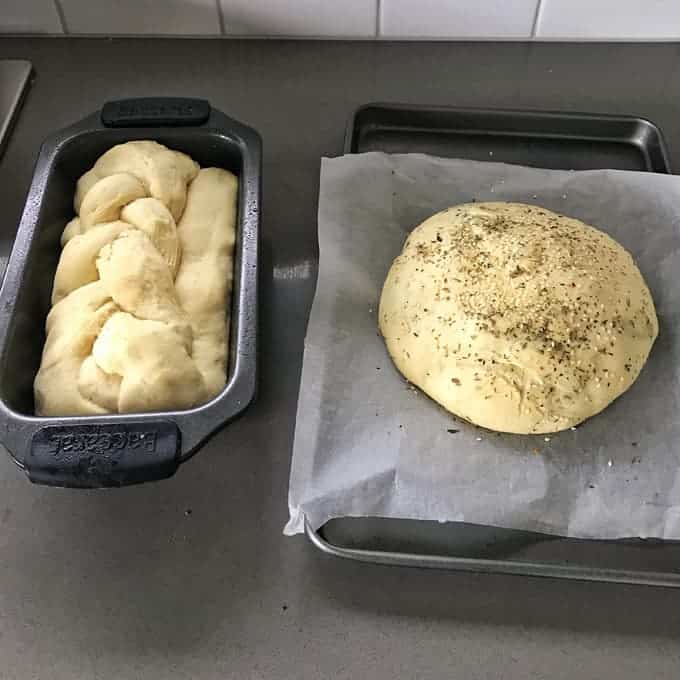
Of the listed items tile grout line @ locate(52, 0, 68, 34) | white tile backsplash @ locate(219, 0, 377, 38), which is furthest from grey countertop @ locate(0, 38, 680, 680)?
tile grout line @ locate(52, 0, 68, 34)

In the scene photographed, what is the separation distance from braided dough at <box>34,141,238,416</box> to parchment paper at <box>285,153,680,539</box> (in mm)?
102

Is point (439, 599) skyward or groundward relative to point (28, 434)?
groundward

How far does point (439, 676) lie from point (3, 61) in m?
0.92

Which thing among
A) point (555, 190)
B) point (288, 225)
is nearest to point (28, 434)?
point (288, 225)

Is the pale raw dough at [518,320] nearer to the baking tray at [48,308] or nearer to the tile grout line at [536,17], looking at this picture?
the baking tray at [48,308]

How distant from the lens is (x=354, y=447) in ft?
2.12

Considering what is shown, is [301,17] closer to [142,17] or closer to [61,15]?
[142,17]

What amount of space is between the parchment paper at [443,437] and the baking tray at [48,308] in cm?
10

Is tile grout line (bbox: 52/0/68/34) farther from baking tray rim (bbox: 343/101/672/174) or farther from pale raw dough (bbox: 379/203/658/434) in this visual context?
pale raw dough (bbox: 379/203/658/434)

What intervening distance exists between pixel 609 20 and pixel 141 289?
0.73 meters

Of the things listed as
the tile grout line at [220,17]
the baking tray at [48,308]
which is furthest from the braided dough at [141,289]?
the tile grout line at [220,17]

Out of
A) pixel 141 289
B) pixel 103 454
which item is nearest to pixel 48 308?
pixel 141 289

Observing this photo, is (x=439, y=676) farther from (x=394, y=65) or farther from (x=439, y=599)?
(x=394, y=65)

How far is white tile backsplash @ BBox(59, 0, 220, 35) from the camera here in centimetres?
98
